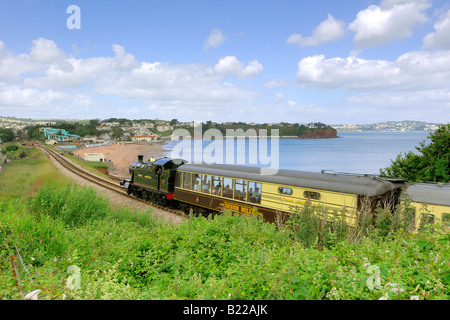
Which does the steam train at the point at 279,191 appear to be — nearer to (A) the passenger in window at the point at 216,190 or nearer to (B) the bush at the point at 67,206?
(A) the passenger in window at the point at 216,190

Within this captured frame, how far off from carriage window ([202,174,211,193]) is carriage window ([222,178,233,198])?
4.03 feet

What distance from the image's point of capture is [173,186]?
20.0 m

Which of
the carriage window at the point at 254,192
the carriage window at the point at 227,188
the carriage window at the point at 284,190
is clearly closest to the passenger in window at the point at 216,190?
the carriage window at the point at 227,188

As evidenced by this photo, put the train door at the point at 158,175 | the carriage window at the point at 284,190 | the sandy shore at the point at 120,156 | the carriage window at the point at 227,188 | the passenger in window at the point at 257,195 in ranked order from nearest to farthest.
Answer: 1. the carriage window at the point at 284,190
2. the passenger in window at the point at 257,195
3. the carriage window at the point at 227,188
4. the train door at the point at 158,175
5. the sandy shore at the point at 120,156

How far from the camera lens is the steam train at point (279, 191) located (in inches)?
426

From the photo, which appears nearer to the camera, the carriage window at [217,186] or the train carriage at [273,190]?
the train carriage at [273,190]

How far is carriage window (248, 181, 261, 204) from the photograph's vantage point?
13781mm

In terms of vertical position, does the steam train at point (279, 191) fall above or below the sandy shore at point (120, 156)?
above

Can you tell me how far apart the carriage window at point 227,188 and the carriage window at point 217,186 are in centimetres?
32

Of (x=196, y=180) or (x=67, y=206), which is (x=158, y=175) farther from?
(x=67, y=206)

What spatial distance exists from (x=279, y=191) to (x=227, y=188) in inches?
120

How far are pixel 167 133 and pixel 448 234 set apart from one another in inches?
6882

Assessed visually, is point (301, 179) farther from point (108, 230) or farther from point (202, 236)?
point (108, 230)
